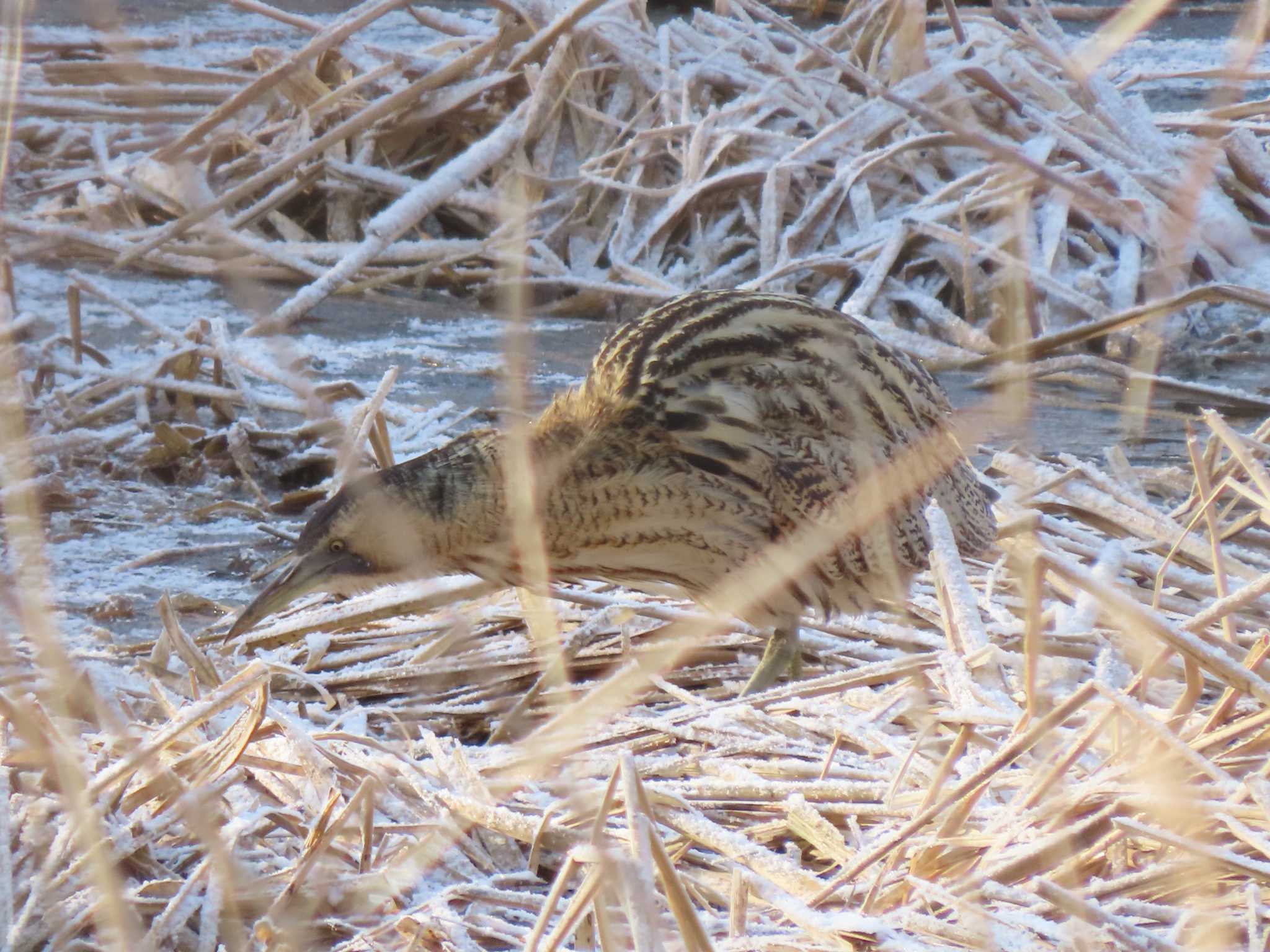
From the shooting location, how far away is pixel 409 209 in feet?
10.4

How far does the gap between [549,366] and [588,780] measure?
1587 mm

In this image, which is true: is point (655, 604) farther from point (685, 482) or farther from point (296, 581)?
point (296, 581)

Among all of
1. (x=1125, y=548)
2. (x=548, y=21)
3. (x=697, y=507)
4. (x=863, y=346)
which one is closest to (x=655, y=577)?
(x=697, y=507)

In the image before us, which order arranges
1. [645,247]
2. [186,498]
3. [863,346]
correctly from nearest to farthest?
[863,346], [186,498], [645,247]

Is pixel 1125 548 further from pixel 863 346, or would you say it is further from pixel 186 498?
pixel 186 498

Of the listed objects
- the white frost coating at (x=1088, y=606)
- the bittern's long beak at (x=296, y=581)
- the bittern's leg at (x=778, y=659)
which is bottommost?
the bittern's leg at (x=778, y=659)

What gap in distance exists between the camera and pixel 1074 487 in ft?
6.94

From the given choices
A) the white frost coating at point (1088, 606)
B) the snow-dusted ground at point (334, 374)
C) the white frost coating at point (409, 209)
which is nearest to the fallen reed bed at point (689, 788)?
the white frost coating at point (1088, 606)

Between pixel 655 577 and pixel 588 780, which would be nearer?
pixel 588 780

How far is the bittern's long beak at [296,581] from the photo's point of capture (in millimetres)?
1822

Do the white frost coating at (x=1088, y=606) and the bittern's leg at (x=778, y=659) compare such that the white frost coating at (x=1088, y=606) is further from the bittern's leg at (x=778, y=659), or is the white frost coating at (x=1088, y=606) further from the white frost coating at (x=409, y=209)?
the white frost coating at (x=409, y=209)

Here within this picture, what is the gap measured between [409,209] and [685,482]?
1468 millimetres

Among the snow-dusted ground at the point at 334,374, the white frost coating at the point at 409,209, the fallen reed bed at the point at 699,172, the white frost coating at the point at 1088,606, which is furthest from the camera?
the fallen reed bed at the point at 699,172

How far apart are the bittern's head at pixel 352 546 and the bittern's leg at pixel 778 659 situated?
404 mm
